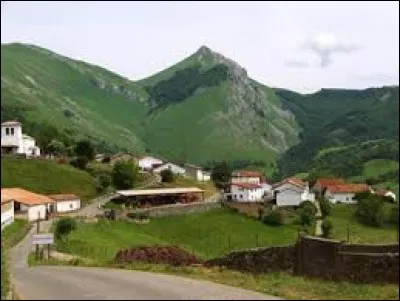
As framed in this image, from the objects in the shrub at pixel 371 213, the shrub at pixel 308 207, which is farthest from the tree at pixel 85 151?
the shrub at pixel 371 213

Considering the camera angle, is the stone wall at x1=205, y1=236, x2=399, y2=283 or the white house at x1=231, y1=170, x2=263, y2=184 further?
the white house at x1=231, y1=170, x2=263, y2=184

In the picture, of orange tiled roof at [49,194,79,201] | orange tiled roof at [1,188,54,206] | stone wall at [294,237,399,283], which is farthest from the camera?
orange tiled roof at [49,194,79,201]

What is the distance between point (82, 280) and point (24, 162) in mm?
90677

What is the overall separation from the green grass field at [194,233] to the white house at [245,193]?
23836 mm

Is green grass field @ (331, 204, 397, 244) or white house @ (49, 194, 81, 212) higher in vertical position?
white house @ (49, 194, 81, 212)

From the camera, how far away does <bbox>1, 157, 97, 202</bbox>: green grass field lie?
101562 millimetres

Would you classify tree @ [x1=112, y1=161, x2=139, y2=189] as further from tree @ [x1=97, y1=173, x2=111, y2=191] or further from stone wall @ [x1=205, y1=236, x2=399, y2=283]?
stone wall @ [x1=205, y1=236, x2=399, y2=283]

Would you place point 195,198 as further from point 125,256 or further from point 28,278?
point 28,278

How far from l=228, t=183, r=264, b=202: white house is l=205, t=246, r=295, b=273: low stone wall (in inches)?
3570

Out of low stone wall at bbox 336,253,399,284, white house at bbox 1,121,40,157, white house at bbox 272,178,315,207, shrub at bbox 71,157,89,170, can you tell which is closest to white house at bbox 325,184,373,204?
white house at bbox 272,178,315,207

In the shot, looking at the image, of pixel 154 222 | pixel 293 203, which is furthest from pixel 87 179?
pixel 293 203

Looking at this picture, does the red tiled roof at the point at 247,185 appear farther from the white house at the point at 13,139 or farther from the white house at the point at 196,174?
the white house at the point at 13,139

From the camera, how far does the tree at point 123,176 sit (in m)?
110

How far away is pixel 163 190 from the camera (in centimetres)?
10844
